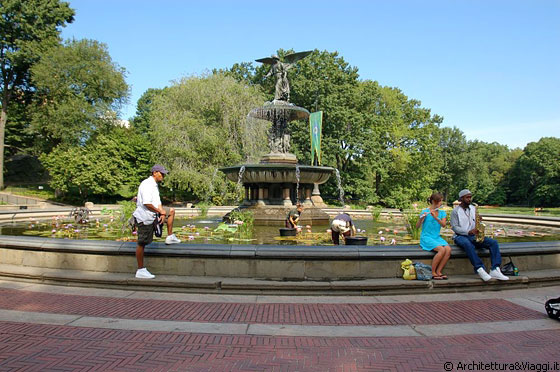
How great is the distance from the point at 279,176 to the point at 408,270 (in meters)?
10.1

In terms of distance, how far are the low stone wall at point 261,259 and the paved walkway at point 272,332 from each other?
57 centimetres

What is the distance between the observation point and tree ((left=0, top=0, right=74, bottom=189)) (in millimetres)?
42656

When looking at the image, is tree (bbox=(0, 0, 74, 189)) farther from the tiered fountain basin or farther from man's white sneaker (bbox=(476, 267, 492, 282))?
man's white sneaker (bbox=(476, 267, 492, 282))

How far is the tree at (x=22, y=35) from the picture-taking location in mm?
42656

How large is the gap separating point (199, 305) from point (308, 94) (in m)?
37.3

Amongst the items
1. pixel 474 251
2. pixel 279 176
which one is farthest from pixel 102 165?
pixel 474 251

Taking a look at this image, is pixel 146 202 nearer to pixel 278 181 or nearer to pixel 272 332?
pixel 272 332

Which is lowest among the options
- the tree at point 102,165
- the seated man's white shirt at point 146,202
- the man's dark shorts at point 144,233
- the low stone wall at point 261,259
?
the low stone wall at point 261,259

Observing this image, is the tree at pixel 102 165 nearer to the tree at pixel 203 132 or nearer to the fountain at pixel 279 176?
the tree at pixel 203 132

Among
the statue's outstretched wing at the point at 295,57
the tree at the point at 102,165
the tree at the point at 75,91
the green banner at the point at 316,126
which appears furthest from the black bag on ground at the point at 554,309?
the tree at the point at 75,91

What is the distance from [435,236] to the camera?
7.13 metres

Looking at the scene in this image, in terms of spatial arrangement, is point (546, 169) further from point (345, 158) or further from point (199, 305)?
point (199, 305)

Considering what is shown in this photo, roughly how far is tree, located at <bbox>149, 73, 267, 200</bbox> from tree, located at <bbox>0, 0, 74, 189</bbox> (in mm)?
18692

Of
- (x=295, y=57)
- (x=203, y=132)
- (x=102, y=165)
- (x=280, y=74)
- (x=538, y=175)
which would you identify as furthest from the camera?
(x=538, y=175)
